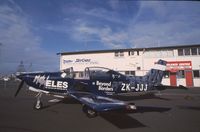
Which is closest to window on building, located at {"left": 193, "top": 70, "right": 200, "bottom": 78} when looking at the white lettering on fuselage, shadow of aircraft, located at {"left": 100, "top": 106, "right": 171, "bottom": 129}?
the white lettering on fuselage

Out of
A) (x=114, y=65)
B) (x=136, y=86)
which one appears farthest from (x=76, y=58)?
(x=136, y=86)

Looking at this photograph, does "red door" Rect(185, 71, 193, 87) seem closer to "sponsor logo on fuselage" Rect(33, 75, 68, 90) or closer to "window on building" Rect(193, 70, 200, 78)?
"window on building" Rect(193, 70, 200, 78)

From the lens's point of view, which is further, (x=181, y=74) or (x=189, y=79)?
(x=181, y=74)

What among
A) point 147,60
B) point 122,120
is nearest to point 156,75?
point 122,120

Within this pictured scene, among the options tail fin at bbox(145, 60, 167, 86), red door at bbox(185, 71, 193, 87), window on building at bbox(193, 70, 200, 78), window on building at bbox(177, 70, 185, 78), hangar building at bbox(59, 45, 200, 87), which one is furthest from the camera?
window on building at bbox(177, 70, 185, 78)

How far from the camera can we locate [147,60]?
32281 millimetres

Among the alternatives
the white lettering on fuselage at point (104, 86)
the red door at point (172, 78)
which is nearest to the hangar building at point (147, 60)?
the red door at point (172, 78)

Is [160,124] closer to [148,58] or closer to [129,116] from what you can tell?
[129,116]

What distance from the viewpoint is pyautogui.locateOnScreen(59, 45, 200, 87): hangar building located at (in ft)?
100

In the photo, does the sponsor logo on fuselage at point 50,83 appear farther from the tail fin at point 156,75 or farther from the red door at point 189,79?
the red door at point 189,79

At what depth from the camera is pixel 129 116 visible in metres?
8.95

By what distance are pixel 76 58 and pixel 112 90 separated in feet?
77.9

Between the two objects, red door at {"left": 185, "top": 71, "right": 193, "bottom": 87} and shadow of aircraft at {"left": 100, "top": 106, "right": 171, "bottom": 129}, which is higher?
red door at {"left": 185, "top": 71, "right": 193, "bottom": 87}

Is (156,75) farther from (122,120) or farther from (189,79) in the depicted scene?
(189,79)
